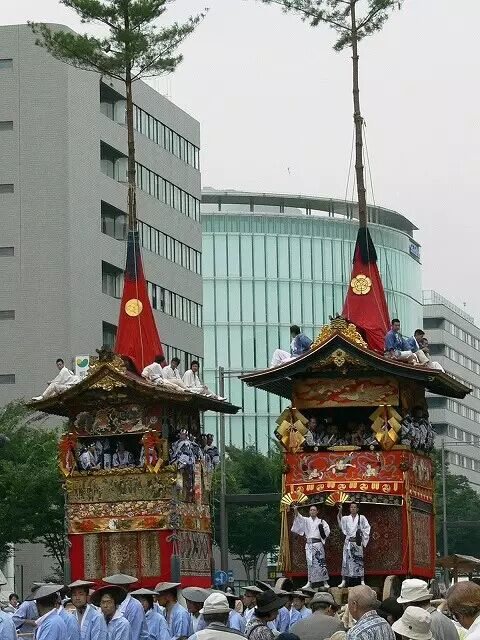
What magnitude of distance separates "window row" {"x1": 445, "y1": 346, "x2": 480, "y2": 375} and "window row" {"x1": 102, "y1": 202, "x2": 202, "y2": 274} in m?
51.7

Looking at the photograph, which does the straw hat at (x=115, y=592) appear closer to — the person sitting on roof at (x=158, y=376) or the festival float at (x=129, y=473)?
the festival float at (x=129, y=473)

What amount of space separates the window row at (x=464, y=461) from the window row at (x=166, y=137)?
143ft

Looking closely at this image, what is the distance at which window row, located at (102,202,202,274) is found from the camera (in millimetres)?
68438

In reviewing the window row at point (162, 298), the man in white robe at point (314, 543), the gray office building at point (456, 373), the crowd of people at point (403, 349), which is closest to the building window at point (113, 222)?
the window row at point (162, 298)

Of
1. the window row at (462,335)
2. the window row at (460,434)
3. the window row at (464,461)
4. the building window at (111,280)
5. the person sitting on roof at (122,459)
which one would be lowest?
the person sitting on roof at (122,459)

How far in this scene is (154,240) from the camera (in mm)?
70750

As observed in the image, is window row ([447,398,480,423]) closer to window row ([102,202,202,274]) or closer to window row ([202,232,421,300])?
window row ([202,232,421,300])

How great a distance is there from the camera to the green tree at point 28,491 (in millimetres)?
48562

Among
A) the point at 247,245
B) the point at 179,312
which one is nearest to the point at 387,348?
the point at 179,312

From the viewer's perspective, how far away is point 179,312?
73.2 meters

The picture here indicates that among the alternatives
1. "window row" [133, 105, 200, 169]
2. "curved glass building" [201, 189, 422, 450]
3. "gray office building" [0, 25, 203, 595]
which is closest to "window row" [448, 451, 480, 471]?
"curved glass building" [201, 189, 422, 450]

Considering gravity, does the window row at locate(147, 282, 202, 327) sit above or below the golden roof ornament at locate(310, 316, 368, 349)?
above

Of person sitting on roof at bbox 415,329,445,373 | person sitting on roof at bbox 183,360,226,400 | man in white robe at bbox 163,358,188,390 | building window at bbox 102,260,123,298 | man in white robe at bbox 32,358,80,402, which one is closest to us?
person sitting on roof at bbox 415,329,445,373

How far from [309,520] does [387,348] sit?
3940mm
